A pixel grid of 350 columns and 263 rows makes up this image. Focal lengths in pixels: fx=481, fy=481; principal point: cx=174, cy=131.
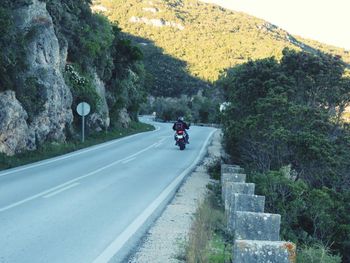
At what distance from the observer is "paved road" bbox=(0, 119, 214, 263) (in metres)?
6.68

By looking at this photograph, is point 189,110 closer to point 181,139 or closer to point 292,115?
point 181,139

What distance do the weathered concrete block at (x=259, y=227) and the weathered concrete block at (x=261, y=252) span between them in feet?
3.12

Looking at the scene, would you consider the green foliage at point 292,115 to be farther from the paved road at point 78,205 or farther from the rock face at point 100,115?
the rock face at point 100,115

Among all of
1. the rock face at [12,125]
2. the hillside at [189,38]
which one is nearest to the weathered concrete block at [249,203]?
the rock face at [12,125]

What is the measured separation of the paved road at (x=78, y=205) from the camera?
21.9 ft

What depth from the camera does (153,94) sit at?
124 m

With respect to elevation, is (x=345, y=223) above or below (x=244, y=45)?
below

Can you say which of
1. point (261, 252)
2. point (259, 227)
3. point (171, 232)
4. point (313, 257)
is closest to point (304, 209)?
point (171, 232)

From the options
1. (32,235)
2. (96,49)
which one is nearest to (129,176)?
Result: (32,235)

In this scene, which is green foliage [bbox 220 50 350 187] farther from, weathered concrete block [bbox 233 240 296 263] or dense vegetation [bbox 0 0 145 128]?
dense vegetation [bbox 0 0 145 128]

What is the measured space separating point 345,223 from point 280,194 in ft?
6.03

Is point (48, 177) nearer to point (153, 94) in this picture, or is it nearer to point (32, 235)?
point (32, 235)

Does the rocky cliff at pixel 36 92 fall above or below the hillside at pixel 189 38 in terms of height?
below

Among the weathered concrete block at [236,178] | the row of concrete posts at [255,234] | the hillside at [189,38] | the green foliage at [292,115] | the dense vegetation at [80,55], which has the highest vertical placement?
the hillside at [189,38]
